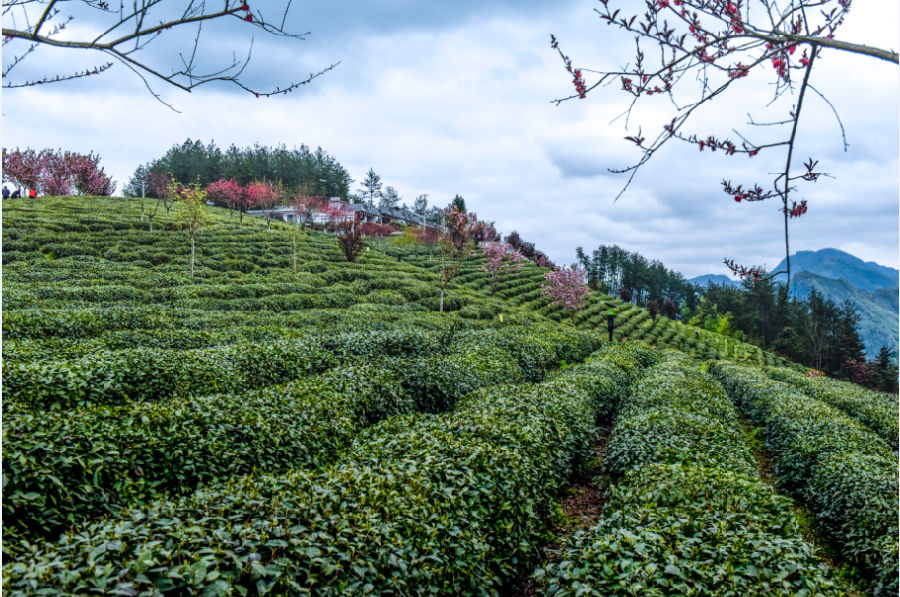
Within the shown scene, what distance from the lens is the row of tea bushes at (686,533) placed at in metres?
4.32

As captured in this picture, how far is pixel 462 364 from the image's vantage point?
13.2m

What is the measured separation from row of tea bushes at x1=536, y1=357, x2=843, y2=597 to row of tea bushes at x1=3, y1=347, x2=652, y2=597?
87 centimetres

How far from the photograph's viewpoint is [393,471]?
596 centimetres

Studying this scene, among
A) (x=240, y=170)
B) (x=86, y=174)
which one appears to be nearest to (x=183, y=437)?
(x=86, y=174)

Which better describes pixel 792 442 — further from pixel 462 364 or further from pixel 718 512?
pixel 462 364

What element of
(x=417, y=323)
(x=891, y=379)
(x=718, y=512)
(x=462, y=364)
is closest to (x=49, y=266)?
(x=417, y=323)

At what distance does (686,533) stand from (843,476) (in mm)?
4611

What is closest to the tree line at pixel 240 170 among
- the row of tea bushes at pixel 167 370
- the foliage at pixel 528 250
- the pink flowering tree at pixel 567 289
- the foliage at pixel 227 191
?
the foliage at pixel 227 191

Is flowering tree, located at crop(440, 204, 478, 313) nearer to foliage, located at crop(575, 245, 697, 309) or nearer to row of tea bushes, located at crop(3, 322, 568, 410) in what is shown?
row of tea bushes, located at crop(3, 322, 568, 410)

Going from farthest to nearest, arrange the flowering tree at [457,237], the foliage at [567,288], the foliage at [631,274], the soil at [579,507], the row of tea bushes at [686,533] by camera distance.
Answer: the foliage at [631,274]
the foliage at [567,288]
the flowering tree at [457,237]
the soil at [579,507]
the row of tea bushes at [686,533]

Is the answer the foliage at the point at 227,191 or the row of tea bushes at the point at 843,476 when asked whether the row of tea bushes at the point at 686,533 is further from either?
the foliage at the point at 227,191

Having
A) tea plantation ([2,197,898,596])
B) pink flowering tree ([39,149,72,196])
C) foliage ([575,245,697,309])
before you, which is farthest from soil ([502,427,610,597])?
foliage ([575,245,697,309])

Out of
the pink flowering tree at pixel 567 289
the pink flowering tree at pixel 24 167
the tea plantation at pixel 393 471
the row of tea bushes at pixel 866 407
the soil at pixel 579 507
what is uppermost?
the pink flowering tree at pixel 24 167

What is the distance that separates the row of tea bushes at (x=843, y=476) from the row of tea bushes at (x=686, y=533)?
126 cm
